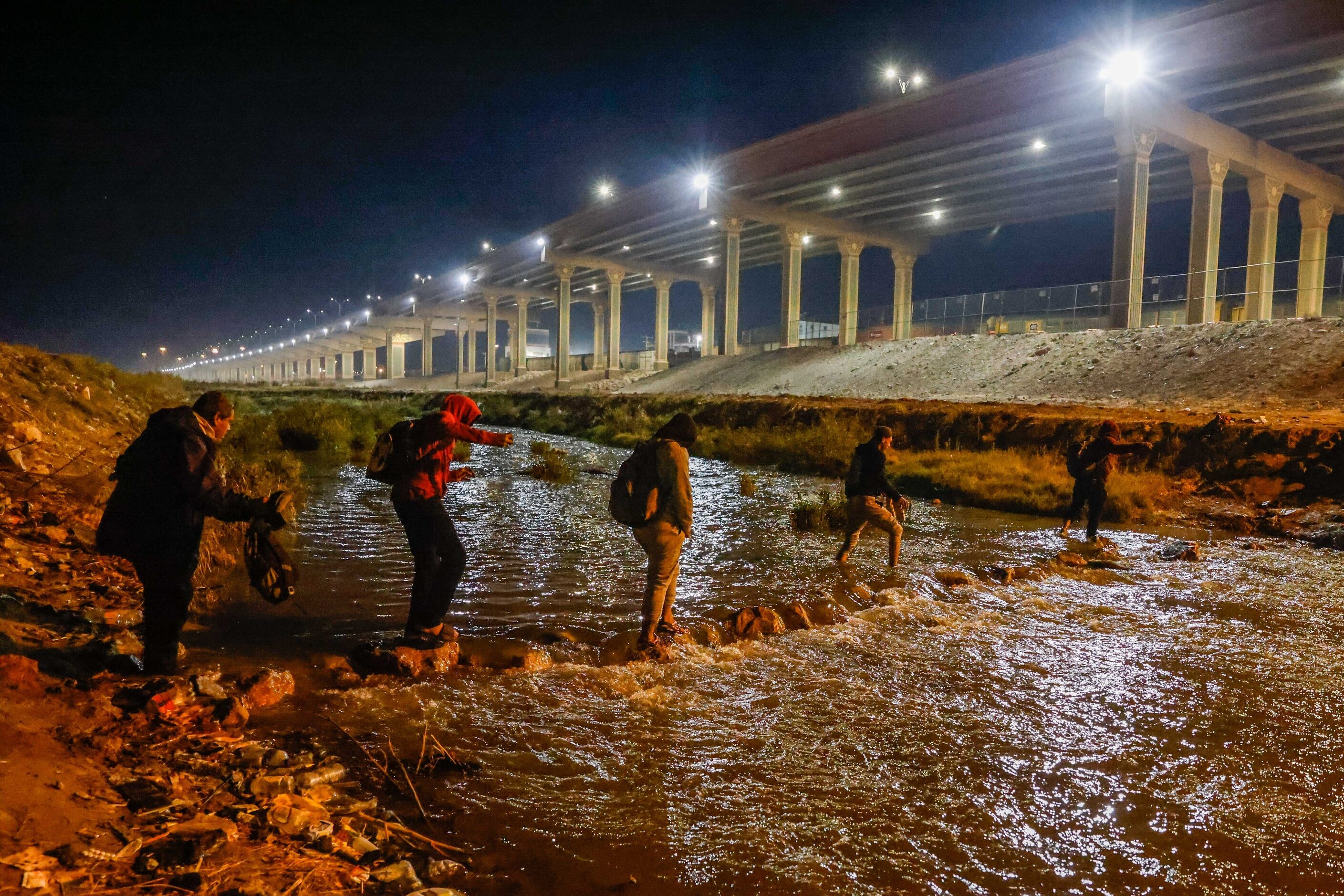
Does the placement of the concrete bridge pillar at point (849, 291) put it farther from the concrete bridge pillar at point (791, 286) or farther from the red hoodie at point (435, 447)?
the red hoodie at point (435, 447)

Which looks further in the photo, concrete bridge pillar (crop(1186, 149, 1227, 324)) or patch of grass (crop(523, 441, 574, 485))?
concrete bridge pillar (crop(1186, 149, 1227, 324))

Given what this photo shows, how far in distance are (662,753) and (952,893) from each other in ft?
5.31

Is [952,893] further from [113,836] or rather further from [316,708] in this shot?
[316,708]

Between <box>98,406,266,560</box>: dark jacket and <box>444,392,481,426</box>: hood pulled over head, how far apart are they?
1.44 metres

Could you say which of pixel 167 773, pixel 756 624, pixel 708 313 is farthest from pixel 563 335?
pixel 167 773

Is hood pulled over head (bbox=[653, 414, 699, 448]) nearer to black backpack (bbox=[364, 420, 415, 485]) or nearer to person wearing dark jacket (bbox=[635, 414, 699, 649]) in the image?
person wearing dark jacket (bbox=[635, 414, 699, 649])

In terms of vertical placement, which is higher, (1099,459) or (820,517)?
(1099,459)

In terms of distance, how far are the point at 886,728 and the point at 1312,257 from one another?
37.5 metres

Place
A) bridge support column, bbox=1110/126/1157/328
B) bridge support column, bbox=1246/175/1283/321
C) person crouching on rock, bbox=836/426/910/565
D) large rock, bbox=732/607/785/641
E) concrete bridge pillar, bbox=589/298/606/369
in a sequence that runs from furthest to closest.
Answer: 1. concrete bridge pillar, bbox=589/298/606/369
2. bridge support column, bbox=1246/175/1283/321
3. bridge support column, bbox=1110/126/1157/328
4. person crouching on rock, bbox=836/426/910/565
5. large rock, bbox=732/607/785/641

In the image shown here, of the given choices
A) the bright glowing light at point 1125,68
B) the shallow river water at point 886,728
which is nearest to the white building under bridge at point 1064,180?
the bright glowing light at point 1125,68

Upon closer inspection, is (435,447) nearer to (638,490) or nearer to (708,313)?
(638,490)

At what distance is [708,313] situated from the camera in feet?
182

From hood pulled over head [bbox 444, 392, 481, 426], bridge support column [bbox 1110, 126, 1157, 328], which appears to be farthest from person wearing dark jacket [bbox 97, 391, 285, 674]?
bridge support column [bbox 1110, 126, 1157, 328]

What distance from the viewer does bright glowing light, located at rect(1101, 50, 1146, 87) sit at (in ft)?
70.7
